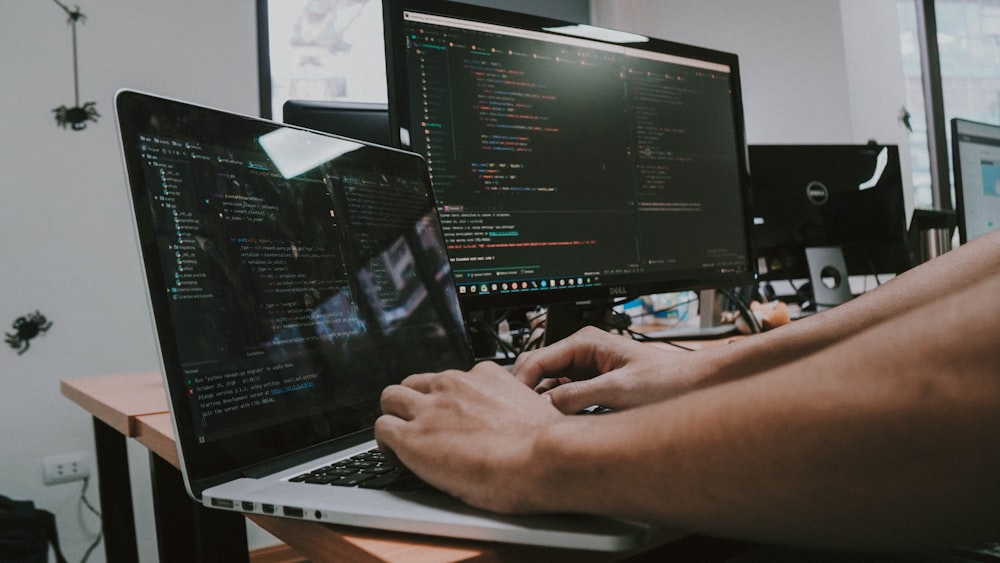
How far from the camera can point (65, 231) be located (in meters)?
2.16

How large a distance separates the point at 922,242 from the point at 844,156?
1.43 ft

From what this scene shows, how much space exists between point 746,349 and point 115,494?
4.06 feet

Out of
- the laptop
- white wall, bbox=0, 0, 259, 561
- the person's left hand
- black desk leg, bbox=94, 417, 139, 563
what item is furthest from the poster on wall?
the person's left hand

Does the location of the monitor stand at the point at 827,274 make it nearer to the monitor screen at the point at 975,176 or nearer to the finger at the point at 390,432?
the monitor screen at the point at 975,176

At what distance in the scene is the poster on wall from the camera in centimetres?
271

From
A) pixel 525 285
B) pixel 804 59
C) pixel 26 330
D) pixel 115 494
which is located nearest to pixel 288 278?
pixel 525 285

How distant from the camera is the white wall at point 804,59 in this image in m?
3.33

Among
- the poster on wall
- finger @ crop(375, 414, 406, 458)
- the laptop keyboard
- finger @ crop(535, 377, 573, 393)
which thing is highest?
the poster on wall

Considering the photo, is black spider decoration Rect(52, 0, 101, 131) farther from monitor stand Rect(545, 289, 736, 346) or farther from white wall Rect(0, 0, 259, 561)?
monitor stand Rect(545, 289, 736, 346)

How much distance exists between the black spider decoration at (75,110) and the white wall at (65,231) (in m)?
0.02

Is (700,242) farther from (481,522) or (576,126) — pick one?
(481,522)

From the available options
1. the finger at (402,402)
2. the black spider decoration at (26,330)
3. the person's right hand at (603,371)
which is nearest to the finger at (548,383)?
the person's right hand at (603,371)

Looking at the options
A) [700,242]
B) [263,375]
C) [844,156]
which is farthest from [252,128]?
[844,156]

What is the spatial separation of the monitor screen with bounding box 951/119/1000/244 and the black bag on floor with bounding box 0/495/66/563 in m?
2.37
